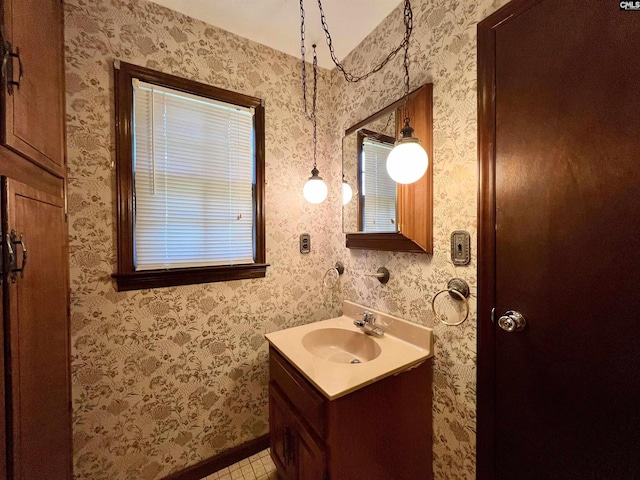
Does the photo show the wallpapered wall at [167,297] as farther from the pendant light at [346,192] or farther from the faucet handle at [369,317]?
the faucet handle at [369,317]

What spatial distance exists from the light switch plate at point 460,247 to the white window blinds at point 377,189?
272 mm

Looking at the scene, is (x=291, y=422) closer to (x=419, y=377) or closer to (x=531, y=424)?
(x=419, y=377)

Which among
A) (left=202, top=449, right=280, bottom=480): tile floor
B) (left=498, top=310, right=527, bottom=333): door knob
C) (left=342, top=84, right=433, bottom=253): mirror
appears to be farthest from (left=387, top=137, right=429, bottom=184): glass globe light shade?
(left=202, top=449, right=280, bottom=480): tile floor

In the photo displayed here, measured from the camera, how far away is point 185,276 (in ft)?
4.17

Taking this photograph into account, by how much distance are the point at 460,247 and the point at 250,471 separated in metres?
1.62

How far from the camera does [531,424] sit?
79cm

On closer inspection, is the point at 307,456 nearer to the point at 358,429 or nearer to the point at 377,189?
the point at 358,429

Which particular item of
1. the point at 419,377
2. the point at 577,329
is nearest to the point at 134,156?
the point at 419,377

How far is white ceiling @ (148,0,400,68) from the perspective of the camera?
1205 millimetres

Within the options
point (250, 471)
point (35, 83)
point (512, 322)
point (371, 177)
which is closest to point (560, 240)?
point (512, 322)

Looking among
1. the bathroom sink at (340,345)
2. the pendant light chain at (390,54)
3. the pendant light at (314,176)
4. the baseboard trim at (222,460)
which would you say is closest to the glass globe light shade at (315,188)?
the pendant light at (314,176)

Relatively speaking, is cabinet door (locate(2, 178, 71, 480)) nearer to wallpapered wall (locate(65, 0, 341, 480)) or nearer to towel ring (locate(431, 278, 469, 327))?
wallpapered wall (locate(65, 0, 341, 480))

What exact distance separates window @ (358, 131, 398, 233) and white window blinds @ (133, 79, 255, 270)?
65 cm

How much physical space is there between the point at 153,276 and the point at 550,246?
157 cm
